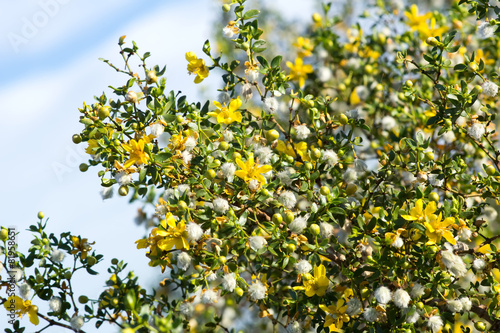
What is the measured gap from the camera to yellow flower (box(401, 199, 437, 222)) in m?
1.45

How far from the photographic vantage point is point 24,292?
1635 millimetres

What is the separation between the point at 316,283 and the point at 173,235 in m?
0.42

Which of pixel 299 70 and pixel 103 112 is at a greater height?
pixel 299 70

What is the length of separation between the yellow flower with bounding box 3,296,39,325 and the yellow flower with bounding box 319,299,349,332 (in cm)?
87

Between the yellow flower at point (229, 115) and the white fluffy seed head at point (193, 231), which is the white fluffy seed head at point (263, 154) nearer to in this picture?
the yellow flower at point (229, 115)

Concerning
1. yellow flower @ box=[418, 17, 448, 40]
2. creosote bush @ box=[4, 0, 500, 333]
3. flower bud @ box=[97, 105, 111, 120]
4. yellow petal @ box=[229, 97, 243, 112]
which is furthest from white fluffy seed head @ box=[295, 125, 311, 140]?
yellow flower @ box=[418, 17, 448, 40]

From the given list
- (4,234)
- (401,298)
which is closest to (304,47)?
(401,298)

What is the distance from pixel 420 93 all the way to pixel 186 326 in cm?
128

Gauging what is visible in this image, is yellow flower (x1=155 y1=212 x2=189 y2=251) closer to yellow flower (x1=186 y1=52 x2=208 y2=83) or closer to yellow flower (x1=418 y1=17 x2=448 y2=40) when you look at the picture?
yellow flower (x1=186 y1=52 x2=208 y2=83)

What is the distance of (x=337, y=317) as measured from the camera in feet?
5.13

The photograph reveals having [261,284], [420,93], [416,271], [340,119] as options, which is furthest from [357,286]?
[420,93]

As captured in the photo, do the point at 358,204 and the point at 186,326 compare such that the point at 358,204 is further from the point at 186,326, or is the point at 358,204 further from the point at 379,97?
the point at 379,97

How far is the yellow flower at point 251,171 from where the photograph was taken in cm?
148

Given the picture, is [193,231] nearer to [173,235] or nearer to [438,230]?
[173,235]
